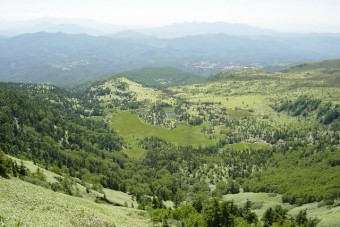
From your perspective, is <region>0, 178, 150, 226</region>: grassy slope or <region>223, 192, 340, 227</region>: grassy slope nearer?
<region>0, 178, 150, 226</region>: grassy slope

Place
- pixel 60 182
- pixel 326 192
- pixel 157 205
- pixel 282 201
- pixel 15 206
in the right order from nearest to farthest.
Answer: pixel 15 206
pixel 60 182
pixel 157 205
pixel 326 192
pixel 282 201

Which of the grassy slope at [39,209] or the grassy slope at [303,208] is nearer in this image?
the grassy slope at [39,209]

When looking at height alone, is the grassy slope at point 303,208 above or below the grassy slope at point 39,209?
below

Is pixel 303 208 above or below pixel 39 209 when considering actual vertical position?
below

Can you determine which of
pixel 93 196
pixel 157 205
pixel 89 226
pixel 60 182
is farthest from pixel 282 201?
pixel 89 226

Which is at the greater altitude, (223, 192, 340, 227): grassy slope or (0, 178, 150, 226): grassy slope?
(0, 178, 150, 226): grassy slope

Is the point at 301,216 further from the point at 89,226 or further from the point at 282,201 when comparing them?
the point at 89,226

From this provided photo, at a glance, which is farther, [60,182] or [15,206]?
[60,182]

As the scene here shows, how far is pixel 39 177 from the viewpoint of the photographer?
115 m

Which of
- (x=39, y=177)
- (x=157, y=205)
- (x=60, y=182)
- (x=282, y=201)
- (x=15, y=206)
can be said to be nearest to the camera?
(x=15, y=206)

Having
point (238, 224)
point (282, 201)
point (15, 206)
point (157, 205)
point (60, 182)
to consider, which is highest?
point (15, 206)

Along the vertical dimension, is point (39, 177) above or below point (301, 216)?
above

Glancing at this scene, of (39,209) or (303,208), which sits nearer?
(39,209)

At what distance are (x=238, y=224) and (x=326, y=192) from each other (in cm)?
7843
